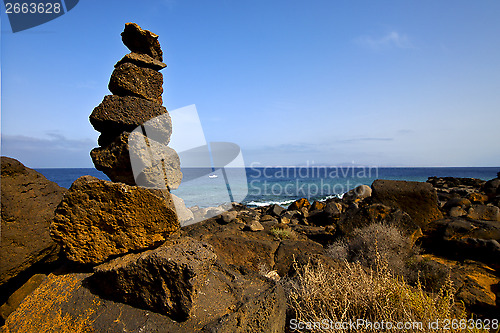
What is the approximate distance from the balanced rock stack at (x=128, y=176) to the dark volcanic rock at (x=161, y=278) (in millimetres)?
233

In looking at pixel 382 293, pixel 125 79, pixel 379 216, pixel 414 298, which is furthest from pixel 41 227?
pixel 379 216

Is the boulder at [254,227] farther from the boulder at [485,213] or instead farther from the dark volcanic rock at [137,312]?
the boulder at [485,213]

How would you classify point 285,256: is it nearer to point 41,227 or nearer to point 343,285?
point 343,285

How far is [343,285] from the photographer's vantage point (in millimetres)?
3648

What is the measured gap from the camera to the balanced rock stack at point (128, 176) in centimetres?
289

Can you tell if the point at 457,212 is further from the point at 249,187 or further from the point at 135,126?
the point at 249,187

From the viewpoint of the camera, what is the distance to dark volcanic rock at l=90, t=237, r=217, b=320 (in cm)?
265

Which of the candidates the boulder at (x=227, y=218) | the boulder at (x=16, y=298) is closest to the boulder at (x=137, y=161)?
the boulder at (x=16, y=298)

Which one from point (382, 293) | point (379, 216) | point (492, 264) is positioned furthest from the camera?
point (379, 216)

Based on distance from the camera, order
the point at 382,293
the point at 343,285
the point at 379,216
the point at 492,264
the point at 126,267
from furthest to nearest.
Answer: the point at 379,216, the point at 492,264, the point at 343,285, the point at 382,293, the point at 126,267

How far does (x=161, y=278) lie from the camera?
2688 mm

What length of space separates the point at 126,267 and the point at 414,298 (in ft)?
10.7

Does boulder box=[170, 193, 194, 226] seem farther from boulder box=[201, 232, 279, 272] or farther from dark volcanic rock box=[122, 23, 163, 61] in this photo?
dark volcanic rock box=[122, 23, 163, 61]

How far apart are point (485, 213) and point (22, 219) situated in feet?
45.2
